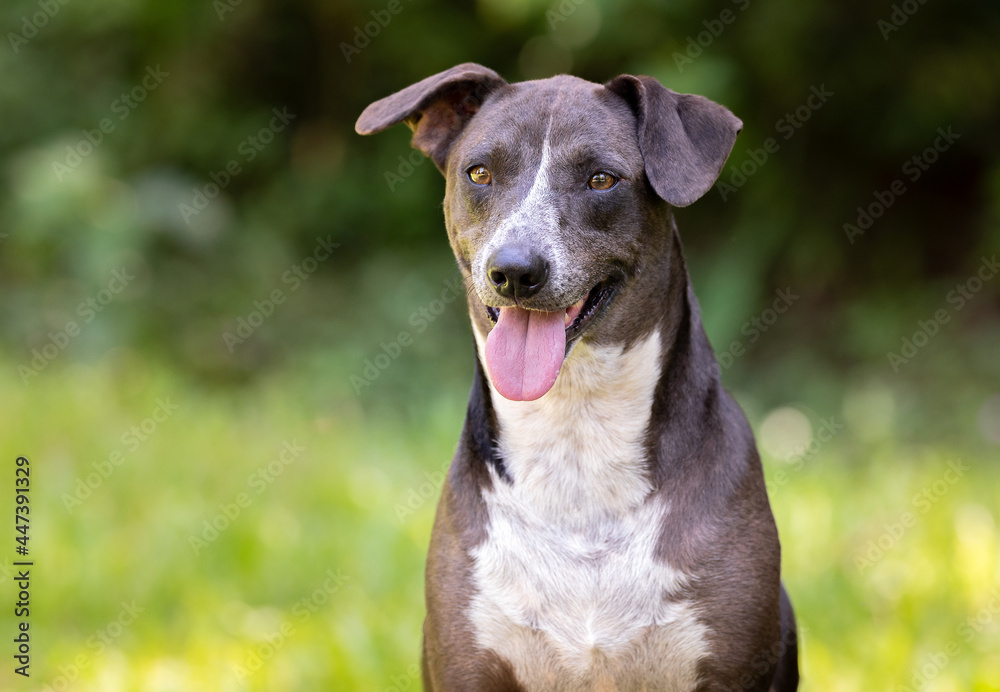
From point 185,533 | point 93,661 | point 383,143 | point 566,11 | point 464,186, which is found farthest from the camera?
point 383,143

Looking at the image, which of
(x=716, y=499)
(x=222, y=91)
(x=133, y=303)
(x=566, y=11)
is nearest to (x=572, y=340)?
(x=716, y=499)

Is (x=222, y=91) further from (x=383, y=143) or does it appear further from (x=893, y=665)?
(x=893, y=665)

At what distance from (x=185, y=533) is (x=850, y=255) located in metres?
5.25

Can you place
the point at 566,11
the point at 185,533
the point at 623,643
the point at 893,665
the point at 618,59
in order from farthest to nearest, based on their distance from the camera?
the point at 618,59 → the point at 566,11 → the point at 185,533 → the point at 893,665 → the point at 623,643

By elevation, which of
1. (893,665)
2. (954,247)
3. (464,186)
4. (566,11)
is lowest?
(954,247)

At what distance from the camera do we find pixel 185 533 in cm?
556
